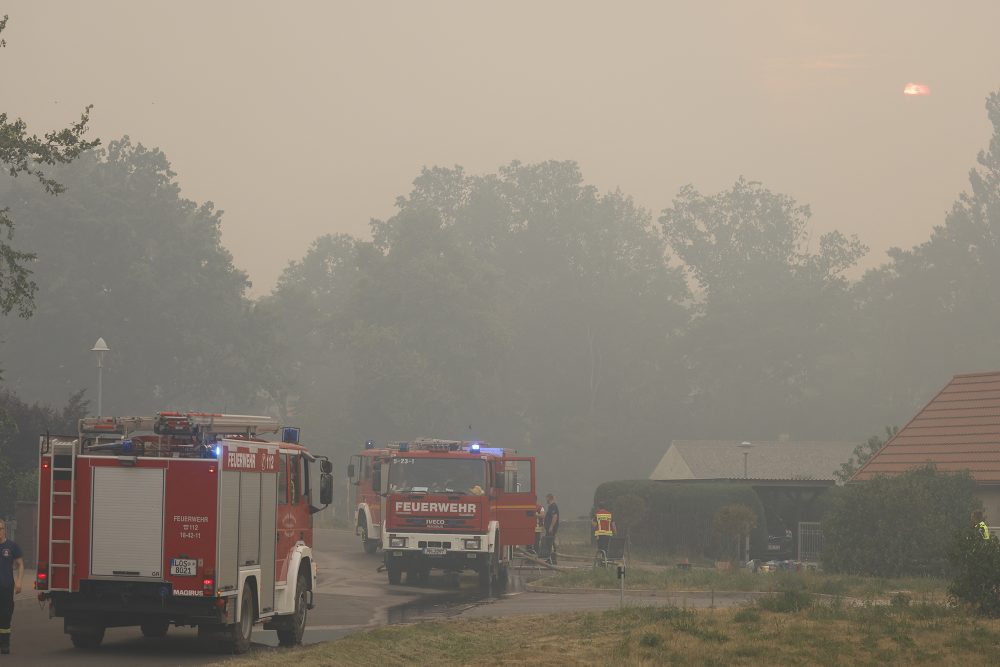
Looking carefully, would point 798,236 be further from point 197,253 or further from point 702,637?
point 702,637

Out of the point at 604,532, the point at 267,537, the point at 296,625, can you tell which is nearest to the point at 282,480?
the point at 267,537

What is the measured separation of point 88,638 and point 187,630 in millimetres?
3231

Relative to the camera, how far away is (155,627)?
1923 cm

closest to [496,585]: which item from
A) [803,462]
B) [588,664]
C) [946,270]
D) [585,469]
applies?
[588,664]

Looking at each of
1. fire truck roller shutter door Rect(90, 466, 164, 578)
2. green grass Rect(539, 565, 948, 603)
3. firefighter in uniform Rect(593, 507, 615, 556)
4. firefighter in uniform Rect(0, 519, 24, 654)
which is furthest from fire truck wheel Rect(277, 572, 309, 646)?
firefighter in uniform Rect(593, 507, 615, 556)

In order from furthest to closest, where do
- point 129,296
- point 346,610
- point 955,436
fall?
point 129,296
point 955,436
point 346,610

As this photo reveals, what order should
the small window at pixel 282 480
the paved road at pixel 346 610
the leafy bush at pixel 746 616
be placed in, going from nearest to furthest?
the paved road at pixel 346 610 < the small window at pixel 282 480 < the leafy bush at pixel 746 616

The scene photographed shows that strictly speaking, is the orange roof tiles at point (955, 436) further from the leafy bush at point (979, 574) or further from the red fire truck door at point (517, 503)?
the leafy bush at point (979, 574)

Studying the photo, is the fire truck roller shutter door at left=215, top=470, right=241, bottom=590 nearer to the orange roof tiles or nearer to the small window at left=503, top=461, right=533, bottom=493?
the small window at left=503, top=461, right=533, bottom=493

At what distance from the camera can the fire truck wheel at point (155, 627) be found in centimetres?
1836

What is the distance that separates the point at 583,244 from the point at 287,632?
105137 mm

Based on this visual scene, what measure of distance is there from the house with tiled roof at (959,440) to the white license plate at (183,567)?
85.7 feet

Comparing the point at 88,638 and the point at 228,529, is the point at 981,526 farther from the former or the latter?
the point at 88,638

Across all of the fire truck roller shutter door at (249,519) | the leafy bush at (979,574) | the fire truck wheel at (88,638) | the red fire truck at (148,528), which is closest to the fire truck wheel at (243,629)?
the red fire truck at (148,528)
